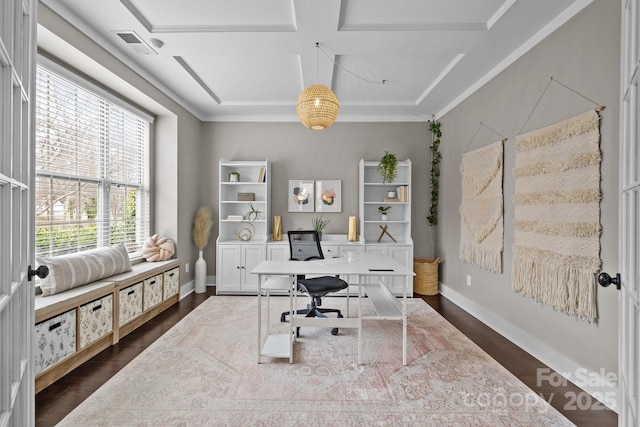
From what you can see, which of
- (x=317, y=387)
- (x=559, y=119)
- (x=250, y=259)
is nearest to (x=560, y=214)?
(x=559, y=119)

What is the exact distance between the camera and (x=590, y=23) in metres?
2.22

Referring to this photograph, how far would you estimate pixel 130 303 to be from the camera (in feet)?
10.4

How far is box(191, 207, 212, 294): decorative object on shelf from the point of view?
15.7 ft

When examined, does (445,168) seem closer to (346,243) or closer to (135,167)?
(346,243)

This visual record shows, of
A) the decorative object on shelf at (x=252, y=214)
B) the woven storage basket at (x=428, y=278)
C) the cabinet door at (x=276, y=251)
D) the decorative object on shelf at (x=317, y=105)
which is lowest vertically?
the woven storage basket at (x=428, y=278)

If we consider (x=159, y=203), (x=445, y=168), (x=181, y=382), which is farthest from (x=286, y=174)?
(x=181, y=382)

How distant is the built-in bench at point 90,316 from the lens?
7.29 ft

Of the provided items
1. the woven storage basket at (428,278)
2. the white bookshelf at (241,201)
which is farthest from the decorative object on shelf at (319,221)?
the woven storage basket at (428,278)

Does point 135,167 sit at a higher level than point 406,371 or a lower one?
higher

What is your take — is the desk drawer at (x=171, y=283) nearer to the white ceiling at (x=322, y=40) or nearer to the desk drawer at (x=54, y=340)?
the desk drawer at (x=54, y=340)

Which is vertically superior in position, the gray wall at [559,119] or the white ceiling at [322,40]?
the white ceiling at [322,40]

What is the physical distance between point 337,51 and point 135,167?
2.83m

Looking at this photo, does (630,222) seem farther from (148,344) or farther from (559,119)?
(148,344)

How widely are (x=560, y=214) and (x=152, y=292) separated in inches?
152
